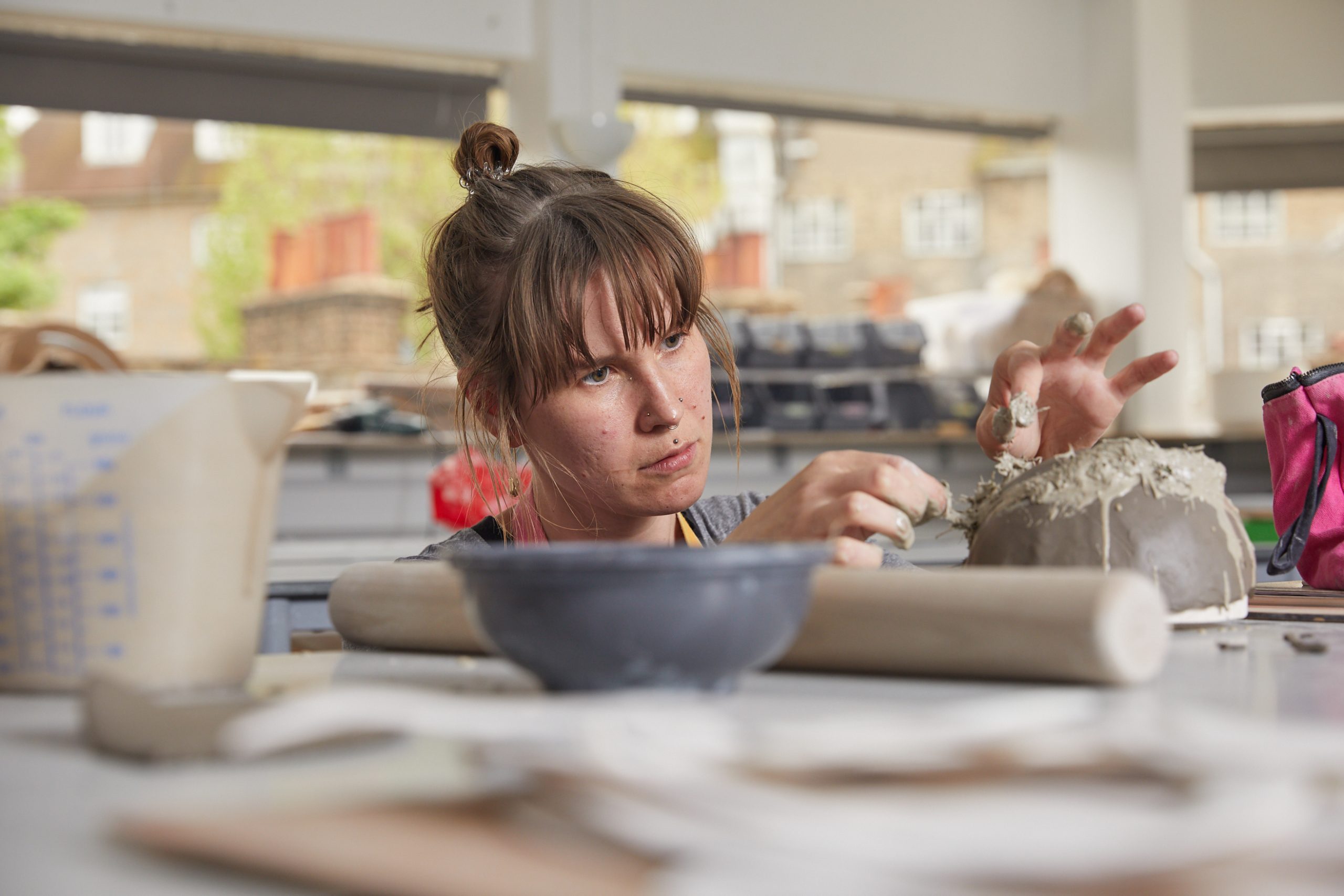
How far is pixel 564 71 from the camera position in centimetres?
421

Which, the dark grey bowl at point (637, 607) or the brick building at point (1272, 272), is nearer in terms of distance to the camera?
the dark grey bowl at point (637, 607)

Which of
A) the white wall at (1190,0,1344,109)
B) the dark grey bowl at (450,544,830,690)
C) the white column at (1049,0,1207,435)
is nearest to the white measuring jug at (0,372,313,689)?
the dark grey bowl at (450,544,830,690)

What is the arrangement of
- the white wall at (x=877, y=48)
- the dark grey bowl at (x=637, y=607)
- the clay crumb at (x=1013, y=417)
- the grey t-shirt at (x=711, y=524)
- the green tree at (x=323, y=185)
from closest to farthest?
the dark grey bowl at (x=637, y=607) → the clay crumb at (x=1013, y=417) → the grey t-shirt at (x=711, y=524) → the white wall at (x=877, y=48) → the green tree at (x=323, y=185)

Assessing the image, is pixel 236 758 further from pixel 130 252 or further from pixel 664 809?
pixel 130 252

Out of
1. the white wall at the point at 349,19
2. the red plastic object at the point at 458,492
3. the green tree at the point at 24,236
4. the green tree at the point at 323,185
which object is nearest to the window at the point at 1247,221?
the green tree at the point at 323,185

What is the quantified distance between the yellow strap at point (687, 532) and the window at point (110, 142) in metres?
13.6

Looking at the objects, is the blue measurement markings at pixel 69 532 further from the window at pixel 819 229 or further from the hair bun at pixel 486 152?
the window at pixel 819 229

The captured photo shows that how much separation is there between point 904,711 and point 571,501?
0.87 metres

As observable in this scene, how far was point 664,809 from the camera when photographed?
313mm

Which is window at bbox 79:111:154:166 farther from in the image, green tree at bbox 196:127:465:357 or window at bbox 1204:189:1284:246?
window at bbox 1204:189:1284:246

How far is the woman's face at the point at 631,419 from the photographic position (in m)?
1.16

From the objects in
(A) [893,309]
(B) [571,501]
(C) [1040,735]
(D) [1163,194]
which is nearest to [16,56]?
(B) [571,501]

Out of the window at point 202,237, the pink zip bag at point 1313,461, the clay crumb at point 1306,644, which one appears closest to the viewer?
the clay crumb at point 1306,644

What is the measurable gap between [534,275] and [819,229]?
44.5 ft
